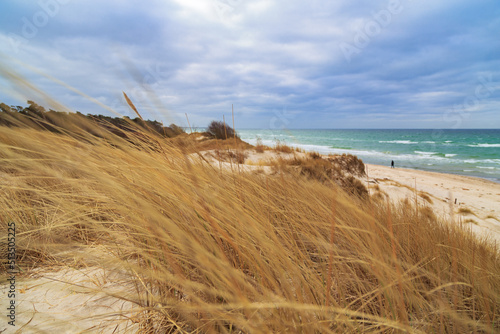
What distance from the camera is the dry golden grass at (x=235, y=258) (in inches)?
30.5

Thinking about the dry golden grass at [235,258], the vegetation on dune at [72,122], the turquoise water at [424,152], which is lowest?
the turquoise water at [424,152]

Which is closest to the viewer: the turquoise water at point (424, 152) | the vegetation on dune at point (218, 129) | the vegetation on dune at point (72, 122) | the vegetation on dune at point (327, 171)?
the vegetation on dune at point (72, 122)

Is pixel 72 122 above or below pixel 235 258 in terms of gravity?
above

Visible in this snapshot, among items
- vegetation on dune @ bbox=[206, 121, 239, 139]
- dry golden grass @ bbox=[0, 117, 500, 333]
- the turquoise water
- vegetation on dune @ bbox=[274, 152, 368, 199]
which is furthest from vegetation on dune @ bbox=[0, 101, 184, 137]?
vegetation on dune @ bbox=[206, 121, 239, 139]

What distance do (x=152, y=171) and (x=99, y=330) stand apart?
696mm

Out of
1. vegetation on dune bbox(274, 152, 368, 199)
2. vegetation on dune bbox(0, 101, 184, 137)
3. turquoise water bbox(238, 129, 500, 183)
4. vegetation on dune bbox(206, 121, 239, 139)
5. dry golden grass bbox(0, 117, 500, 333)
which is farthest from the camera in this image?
turquoise water bbox(238, 129, 500, 183)

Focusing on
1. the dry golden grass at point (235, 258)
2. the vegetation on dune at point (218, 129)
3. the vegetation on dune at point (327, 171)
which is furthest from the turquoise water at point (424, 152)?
the vegetation on dune at point (218, 129)

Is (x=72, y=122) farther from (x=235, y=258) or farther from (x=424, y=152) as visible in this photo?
(x=424, y=152)

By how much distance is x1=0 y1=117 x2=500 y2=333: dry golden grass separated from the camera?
0.77m

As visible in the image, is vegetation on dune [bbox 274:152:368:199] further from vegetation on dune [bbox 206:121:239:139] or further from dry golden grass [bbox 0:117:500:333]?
vegetation on dune [bbox 206:121:239:139]

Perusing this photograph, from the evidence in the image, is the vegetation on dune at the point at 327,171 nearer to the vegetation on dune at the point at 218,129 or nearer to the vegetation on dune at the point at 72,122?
the vegetation on dune at the point at 72,122

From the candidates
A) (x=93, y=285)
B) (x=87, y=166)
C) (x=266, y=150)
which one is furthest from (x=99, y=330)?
(x=266, y=150)

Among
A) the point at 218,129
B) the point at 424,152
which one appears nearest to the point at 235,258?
the point at 218,129

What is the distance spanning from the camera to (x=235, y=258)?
115 cm
